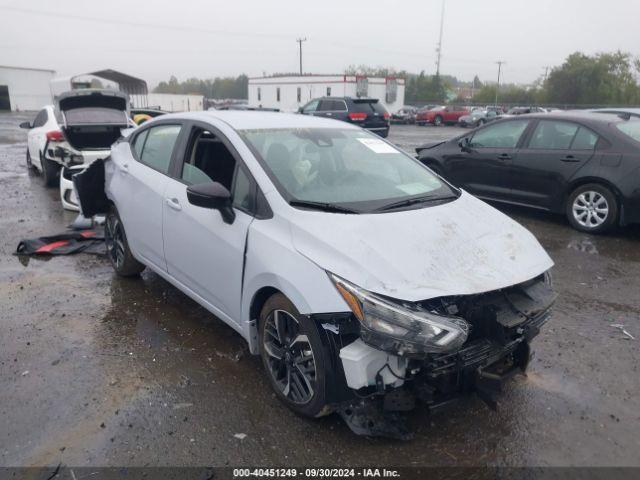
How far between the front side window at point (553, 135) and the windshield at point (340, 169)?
156 inches

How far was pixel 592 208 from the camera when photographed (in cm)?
682

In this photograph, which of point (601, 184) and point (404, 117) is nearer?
point (601, 184)

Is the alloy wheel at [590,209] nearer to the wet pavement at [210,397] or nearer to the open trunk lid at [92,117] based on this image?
the wet pavement at [210,397]

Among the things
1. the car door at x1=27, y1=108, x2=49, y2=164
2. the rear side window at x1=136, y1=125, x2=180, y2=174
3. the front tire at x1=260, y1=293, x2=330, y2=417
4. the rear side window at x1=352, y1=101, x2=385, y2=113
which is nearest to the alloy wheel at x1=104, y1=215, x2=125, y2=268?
the rear side window at x1=136, y1=125, x2=180, y2=174

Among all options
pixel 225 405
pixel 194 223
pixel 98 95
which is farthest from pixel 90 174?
pixel 98 95

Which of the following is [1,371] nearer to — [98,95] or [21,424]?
[21,424]

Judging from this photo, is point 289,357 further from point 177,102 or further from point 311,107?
point 177,102

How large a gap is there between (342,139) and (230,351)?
6.03 ft

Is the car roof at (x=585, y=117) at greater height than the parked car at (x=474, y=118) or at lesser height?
greater

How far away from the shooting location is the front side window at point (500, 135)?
765 centimetres

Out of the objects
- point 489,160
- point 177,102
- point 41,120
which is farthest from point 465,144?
point 177,102

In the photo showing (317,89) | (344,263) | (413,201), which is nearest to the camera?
(344,263)

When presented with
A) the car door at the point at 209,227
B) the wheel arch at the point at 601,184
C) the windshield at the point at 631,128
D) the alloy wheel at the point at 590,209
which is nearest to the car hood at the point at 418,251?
the car door at the point at 209,227

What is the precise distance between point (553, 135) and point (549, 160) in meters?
0.39
